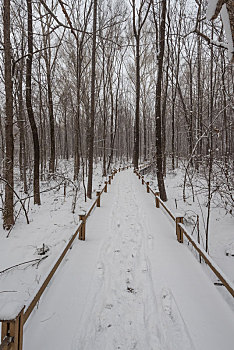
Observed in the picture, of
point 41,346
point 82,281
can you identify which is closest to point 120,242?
point 82,281

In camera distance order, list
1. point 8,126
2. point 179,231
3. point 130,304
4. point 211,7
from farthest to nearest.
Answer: point 8,126, point 179,231, point 130,304, point 211,7

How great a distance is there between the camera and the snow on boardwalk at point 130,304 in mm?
2229

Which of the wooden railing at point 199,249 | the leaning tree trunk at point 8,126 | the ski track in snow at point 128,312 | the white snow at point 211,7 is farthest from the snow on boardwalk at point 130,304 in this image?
the white snow at point 211,7

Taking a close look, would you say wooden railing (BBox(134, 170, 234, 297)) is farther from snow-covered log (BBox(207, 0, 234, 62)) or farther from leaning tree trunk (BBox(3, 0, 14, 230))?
leaning tree trunk (BBox(3, 0, 14, 230))

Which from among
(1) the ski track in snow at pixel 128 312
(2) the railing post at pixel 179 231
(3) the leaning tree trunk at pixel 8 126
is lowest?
(1) the ski track in snow at pixel 128 312

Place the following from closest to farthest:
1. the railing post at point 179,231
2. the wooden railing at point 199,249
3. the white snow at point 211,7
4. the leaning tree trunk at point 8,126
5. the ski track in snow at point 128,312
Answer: the white snow at point 211,7, the ski track in snow at point 128,312, the wooden railing at point 199,249, the railing post at point 179,231, the leaning tree trunk at point 8,126

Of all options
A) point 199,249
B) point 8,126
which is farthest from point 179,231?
point 8,126

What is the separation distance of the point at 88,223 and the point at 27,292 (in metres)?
3.11

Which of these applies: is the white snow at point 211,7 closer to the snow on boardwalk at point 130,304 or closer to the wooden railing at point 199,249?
the wooden railing at point 199,249

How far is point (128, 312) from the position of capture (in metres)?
2.63

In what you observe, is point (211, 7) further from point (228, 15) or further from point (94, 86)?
point (94, 86)

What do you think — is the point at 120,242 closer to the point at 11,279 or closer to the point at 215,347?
the point at 11,279

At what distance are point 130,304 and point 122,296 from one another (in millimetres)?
201

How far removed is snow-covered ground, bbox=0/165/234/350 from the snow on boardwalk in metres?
0.01
